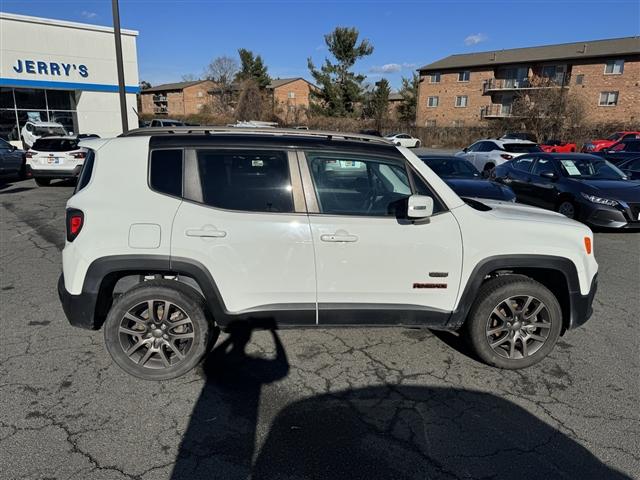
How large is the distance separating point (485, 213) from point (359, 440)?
1.92 m

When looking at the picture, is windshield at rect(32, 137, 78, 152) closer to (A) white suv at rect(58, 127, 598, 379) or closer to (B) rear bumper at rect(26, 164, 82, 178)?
(B) rear bumper at rect(26, 164, 82, 178)

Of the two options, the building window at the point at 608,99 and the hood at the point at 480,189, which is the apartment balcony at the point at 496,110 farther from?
the hood at the point at 480,189

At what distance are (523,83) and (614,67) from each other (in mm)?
8127

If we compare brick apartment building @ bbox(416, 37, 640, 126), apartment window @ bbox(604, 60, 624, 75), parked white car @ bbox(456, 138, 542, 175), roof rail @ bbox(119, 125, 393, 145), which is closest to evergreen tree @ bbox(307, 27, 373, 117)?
brick apartment building @ bbox(416, 37, 640, 126)

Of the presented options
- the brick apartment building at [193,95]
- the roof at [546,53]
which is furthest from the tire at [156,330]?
the brick apartment building at [193,95]

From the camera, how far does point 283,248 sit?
10.6ft

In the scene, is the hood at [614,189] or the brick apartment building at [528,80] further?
the brick apartment building at [528,80]

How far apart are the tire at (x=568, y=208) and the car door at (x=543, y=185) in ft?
0.49

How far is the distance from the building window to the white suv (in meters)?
48.8

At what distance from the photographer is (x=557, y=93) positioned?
39.5 m

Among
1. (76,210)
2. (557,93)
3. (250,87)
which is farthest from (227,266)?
(250,87)

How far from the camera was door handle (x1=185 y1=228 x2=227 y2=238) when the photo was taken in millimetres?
3170

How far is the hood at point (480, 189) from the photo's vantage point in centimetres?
792

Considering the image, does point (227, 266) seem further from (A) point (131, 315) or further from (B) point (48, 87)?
(B) point (48, 87)
